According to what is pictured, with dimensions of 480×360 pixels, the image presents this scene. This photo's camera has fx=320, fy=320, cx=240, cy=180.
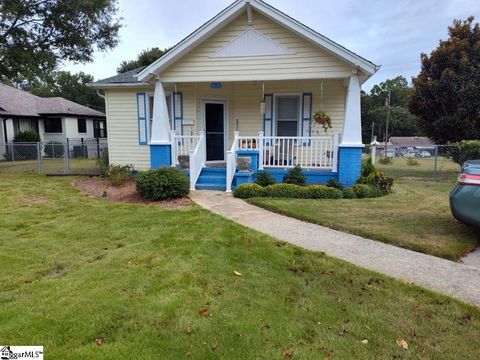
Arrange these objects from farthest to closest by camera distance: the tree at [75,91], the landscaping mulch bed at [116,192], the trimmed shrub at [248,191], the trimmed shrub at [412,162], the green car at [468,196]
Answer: the tree at [75,91]
the trimmed shrub at [412,162]
the trimmed shrub at [248,191]
the landscaping mulch bed at [116,192]
the green car at [468,196]

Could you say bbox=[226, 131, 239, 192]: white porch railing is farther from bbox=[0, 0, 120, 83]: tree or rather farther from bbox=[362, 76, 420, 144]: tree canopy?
bbox=[362, 76, 420, 144]: tree canopy

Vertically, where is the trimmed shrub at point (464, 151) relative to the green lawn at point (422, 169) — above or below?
above

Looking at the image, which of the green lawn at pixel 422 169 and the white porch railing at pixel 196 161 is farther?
the green lawn at pixel 422 169

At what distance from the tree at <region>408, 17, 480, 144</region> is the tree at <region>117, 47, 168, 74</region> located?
72.6 ft

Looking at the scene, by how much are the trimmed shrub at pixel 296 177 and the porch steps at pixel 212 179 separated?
1.81 meters

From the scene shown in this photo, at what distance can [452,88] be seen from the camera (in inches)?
607

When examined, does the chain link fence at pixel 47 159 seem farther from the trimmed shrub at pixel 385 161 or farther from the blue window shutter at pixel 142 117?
the trimmed shrub at pixel 385 161

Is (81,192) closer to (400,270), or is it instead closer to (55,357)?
(55,357)

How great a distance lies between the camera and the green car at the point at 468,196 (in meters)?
4.53

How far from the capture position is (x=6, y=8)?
37.4 ft

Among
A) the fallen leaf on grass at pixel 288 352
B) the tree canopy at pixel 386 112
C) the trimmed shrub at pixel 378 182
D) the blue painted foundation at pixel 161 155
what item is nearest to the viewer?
the fallen leaf on grass at pixel 288 352

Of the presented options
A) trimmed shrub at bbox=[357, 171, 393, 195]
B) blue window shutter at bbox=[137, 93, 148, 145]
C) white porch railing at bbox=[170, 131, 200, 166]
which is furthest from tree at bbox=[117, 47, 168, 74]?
trimmed shrub at bbox=[357, 171, 393, 195]

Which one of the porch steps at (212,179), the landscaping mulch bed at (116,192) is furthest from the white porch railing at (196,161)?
the landscaping mulch bed at (116,192)

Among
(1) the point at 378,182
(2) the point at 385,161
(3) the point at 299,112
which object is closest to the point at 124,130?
(3) the point at 299,112
